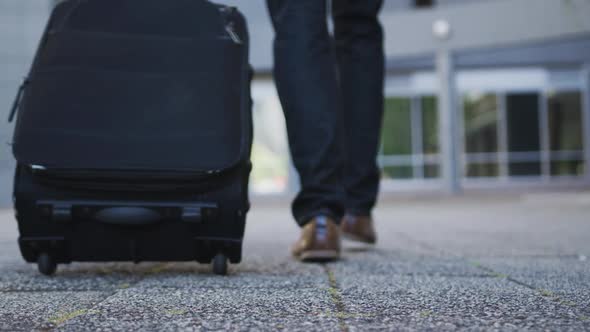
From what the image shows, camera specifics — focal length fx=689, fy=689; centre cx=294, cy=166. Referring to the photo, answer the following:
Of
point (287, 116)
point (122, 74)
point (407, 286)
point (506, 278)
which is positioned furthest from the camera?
point (287, 116)

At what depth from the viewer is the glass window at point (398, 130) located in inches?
687

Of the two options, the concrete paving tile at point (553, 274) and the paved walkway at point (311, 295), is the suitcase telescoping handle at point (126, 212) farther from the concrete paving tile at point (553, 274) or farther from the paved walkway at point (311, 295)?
the concrete paving tile at point (553, 274)

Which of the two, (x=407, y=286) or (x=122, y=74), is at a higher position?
(x=122, y=74)

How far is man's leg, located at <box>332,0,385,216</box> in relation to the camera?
7.81 ft

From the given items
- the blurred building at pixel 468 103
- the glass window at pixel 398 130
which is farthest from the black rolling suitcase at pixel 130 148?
the glass window at pixel 398 130

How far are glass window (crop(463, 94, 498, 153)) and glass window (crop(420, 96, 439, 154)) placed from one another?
36.3 inches

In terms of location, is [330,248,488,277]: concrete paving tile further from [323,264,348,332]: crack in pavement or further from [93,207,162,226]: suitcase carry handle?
[93,207,162,226]: suitcase carry handle

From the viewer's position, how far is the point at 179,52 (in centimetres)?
173

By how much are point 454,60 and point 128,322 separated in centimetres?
1402

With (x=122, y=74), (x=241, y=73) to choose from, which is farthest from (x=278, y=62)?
(x=122, y=74)

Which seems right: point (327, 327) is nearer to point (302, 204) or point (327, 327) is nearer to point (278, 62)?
point (302, 204)

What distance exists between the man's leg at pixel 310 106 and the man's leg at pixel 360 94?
381 millimetres

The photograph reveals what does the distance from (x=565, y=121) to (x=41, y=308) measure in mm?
18528

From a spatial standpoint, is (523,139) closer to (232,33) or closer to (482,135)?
(482,135)
